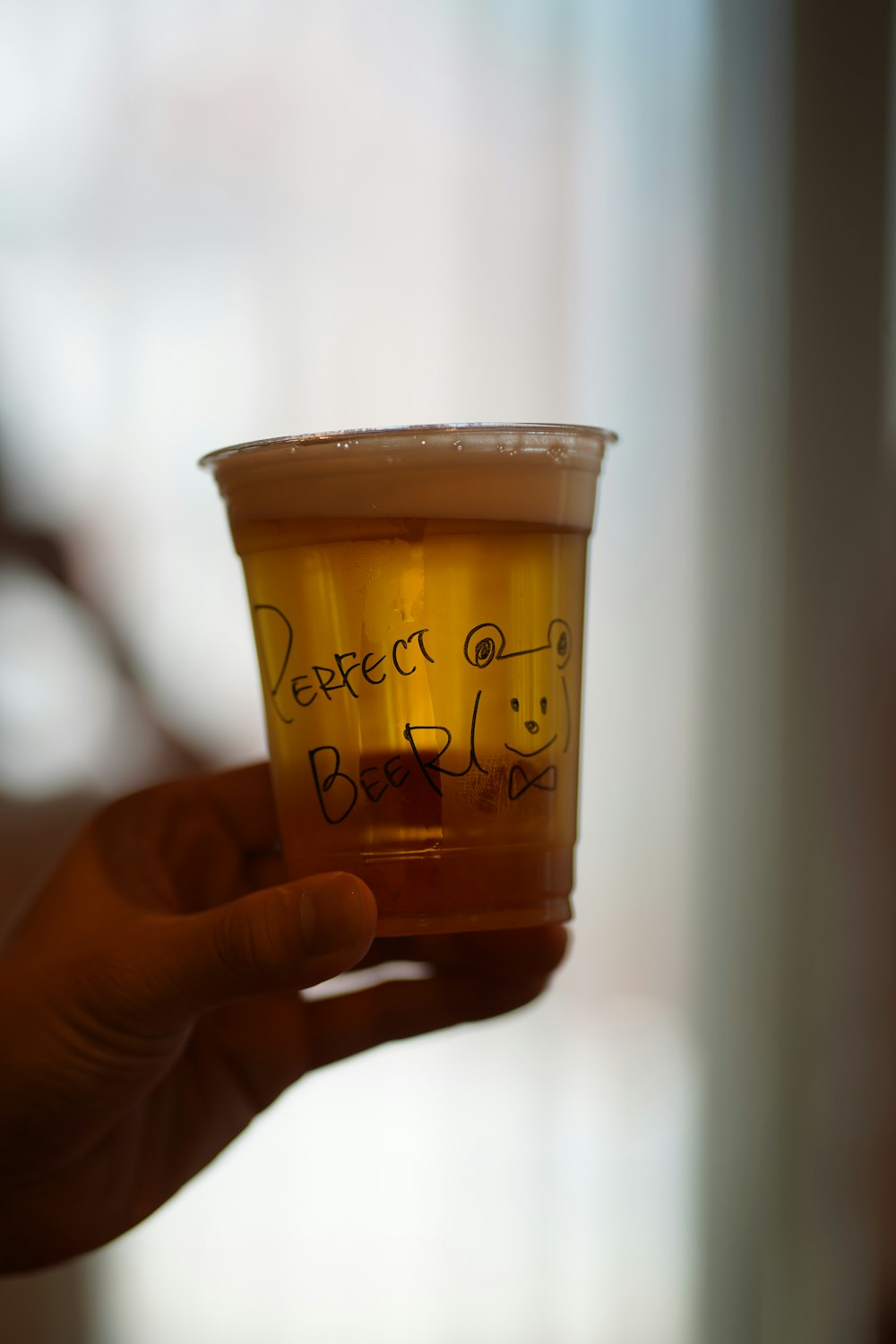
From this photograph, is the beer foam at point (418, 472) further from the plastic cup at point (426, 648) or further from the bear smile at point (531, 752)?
the bear smile at point (531, 752)

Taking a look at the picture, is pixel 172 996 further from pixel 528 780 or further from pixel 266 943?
pixel 528 780

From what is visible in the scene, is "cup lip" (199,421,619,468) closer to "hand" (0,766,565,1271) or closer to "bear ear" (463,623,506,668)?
"bear ear" (463,623,506,668)

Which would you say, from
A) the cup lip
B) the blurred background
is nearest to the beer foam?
the cup lip

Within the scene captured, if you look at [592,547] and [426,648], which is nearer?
[426,648]

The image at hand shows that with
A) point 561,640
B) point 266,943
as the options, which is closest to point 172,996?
point 266,943

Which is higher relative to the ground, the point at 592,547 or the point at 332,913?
the point at 592,547

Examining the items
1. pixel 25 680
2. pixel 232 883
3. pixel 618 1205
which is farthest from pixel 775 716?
pixel 25 680
